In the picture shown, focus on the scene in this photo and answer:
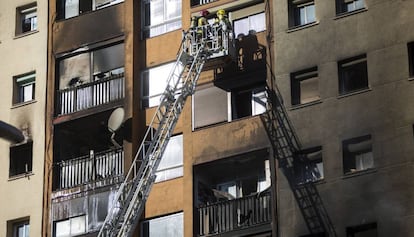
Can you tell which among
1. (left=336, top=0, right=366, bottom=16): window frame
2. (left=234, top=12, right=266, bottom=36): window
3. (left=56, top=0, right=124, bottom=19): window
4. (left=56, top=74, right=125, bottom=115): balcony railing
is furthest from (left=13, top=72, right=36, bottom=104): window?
(left=336, top=0, right=366, bottom=16): window frame

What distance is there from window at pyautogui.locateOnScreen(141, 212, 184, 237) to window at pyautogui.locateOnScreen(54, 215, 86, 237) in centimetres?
279

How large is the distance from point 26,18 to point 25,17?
7 cm

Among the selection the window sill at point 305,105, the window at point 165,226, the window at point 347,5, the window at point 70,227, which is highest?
the window at point 347,5

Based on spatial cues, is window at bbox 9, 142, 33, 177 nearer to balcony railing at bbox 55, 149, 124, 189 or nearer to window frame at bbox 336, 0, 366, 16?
balcony railing at bbox 55, 149, 124, 189

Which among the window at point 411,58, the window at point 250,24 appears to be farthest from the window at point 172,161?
the window at point 411,58

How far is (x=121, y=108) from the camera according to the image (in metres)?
41.7

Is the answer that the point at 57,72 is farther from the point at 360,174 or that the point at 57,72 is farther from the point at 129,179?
the point at 360,174

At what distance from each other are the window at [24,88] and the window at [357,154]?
15.2 metres

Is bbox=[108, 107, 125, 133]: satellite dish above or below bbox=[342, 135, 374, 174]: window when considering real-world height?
above

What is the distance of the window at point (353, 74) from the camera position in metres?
37.2

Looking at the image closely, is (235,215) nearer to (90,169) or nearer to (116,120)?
(116,120)

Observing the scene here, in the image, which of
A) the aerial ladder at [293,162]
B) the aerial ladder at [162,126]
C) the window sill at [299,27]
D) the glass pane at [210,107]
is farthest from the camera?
the glass pane at [210,107]

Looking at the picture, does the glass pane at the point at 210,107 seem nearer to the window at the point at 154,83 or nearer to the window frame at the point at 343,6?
the window at the point at 154,83

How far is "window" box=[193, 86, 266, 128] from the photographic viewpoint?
39.8m
